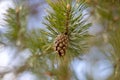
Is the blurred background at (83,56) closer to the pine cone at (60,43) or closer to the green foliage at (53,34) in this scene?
the green foliage at (53,34)

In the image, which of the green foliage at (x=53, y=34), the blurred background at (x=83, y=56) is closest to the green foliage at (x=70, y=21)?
the green foliage at (x=53, y=34)

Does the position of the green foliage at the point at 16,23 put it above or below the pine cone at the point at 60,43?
above

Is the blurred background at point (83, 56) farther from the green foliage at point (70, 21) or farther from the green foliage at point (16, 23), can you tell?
the green foliage at point (70, 21)

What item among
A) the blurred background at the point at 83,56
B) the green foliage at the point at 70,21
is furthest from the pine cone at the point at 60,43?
the blurred background at the point at 83,56

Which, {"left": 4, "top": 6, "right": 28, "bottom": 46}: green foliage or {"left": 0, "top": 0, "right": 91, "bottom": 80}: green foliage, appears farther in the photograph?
{"left": 4, "top": 6, "right": 28, "bottom": 46}: green foliage

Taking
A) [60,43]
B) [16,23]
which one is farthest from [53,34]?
[16,23]

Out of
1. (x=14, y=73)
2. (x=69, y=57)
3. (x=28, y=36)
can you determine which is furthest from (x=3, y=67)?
(x=69, y=57)

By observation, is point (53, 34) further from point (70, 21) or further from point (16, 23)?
point (16, 23)

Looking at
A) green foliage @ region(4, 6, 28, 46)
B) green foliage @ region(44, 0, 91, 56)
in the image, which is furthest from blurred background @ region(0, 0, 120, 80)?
green foliage @ region(44, 0, 91, 56)

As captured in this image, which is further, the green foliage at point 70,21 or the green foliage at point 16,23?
the green foliage at point 16,23

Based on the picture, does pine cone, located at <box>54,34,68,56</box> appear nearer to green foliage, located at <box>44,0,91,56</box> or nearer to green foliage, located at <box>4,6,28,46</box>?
green foliage, located at <box>44,0,91,56</box>
